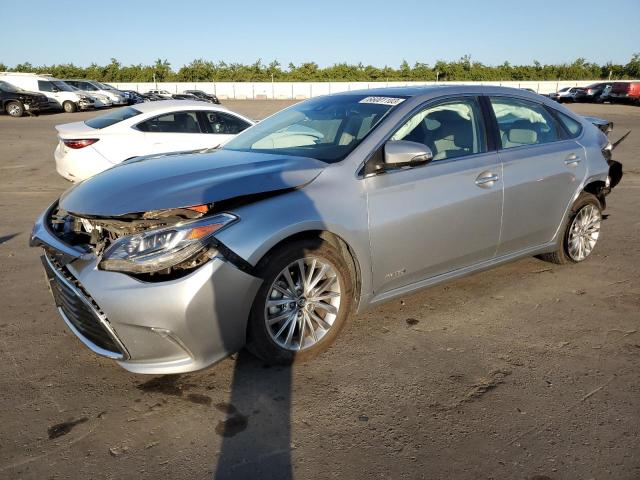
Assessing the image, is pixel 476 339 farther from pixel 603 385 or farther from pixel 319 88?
pixel 319 88

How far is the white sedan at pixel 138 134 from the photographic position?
7.77 meters

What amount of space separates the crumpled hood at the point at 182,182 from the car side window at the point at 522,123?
1.75m

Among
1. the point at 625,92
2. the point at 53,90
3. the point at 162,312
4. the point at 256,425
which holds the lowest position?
the point at 256,425

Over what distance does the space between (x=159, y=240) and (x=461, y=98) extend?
2.55 m

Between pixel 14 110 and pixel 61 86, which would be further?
pixel 61 86

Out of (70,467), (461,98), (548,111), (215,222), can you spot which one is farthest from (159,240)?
(548,111)

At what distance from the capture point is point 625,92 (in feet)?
129

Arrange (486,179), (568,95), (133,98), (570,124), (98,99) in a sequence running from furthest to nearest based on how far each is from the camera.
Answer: (568,95) < (133,98) < (98,99) < (570,124) < (486,179)

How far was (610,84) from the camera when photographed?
41812 mm

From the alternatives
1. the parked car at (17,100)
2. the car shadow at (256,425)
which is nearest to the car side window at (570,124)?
the car shadow at (256,425)

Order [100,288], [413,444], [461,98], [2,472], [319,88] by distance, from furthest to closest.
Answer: [319,88] < [461,98] < [100,288] < [413,444] < [2,472]

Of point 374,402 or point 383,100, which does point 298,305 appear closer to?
point 374,402

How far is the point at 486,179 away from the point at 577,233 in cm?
165

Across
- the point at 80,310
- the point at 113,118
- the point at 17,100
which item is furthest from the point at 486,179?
the point at 17,100
